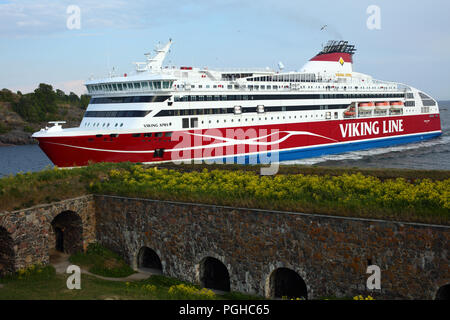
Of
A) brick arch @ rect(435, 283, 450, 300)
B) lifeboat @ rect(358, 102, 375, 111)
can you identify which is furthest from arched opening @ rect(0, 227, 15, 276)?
lifeboat @ rect(358, 102, 375, 111)

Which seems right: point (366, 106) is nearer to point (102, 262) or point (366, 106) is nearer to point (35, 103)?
point (102, 262)

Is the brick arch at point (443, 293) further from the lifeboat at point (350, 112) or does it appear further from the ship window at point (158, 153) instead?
the lifeboat at point (350, 112)

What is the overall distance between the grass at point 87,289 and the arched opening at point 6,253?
0.46 m

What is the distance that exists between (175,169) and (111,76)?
17.6 metres

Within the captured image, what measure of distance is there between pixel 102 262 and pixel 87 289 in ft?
14.5

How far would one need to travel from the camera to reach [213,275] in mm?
19656

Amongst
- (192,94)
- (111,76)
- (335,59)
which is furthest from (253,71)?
(335,59)

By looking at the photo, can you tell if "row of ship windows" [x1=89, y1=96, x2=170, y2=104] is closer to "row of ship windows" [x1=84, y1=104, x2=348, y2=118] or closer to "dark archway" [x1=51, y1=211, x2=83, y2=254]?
"row of ship windows" [x1=84, y1=104, x2=348, y2=118]

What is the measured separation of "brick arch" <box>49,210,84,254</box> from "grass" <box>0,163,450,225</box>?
1.38 meters

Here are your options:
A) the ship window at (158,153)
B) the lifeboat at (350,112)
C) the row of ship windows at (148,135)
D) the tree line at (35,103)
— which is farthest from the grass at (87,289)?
the tree line at (35,103)

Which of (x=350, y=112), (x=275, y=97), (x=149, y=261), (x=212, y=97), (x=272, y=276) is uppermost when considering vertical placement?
(x=275, y=97)

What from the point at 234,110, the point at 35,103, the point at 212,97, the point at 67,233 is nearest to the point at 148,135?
the point at 212,97

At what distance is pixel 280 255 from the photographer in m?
16.5
